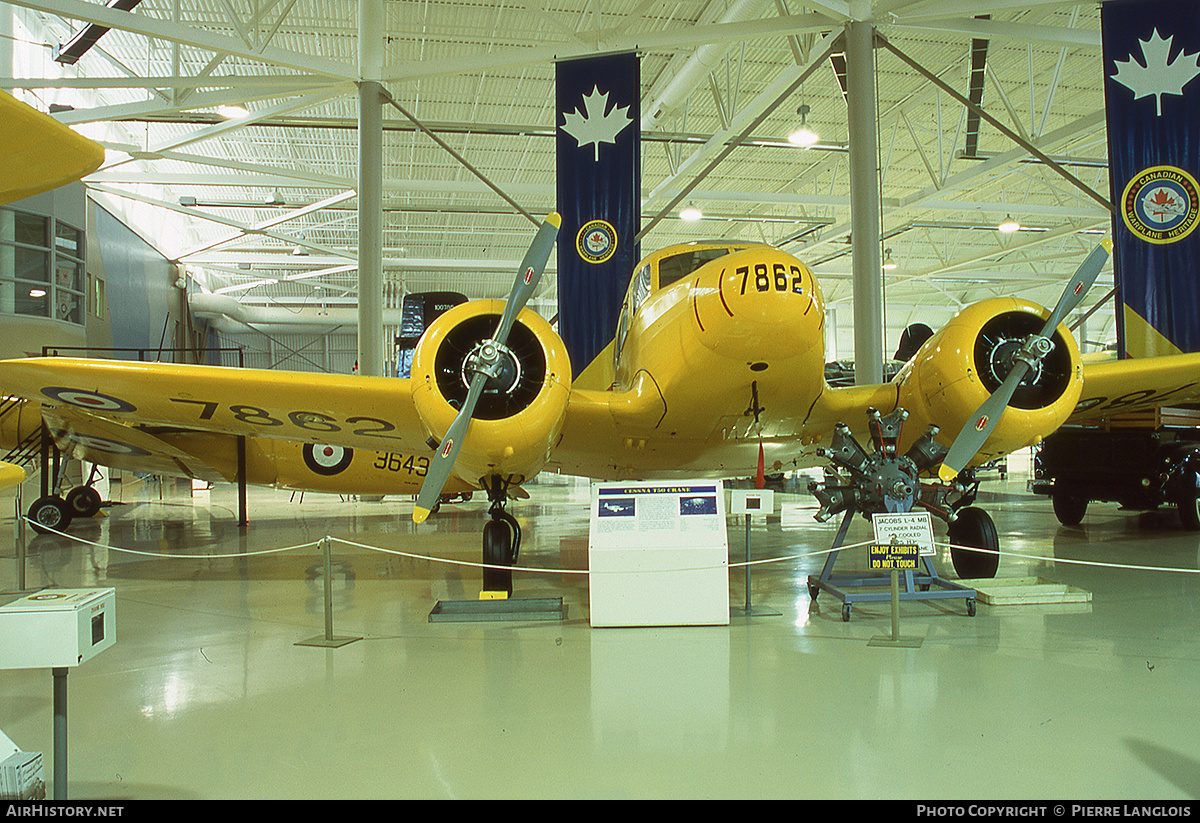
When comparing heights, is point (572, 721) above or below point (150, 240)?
below

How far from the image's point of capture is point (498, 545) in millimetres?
6910

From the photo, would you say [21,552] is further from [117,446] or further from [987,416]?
[987,416]

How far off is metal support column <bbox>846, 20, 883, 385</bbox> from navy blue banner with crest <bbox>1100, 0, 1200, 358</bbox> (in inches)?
117

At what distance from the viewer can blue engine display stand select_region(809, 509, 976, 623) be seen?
5906 mm

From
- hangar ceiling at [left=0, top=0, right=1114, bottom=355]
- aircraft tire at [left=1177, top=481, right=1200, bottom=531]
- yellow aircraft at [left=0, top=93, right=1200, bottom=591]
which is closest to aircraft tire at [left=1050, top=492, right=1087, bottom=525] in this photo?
aircraft tire at [left=1177, top=481, right=1200, bottom=531]

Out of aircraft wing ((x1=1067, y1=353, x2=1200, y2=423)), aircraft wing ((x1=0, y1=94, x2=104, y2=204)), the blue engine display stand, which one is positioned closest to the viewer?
aircraft wing ((x1=0, y1=94, x2=104, y2=204))

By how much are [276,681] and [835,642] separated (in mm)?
3654

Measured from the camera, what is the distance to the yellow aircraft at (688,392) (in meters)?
5.91

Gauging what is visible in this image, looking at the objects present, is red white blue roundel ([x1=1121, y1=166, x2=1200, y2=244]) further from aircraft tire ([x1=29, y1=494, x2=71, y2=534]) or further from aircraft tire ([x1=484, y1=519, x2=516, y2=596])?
aircraft tire ([x1=29, y1=494, x2=71, y2=534])

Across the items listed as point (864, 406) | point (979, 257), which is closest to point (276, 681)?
point (864, 406)

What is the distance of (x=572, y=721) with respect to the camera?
3.81m

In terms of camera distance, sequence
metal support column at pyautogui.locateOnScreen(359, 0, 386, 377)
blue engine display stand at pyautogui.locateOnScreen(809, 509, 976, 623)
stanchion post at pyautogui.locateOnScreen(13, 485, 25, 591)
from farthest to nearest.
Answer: metal support column at pyautogui.locateOnScreen(359, 0, 386, 377)
stanchion post at pyautogui.locateOnScreen(13, 485, 25, 591)
blue engine display stand at pyautogui.locateOnScreen(809, 509, 976, 623)
